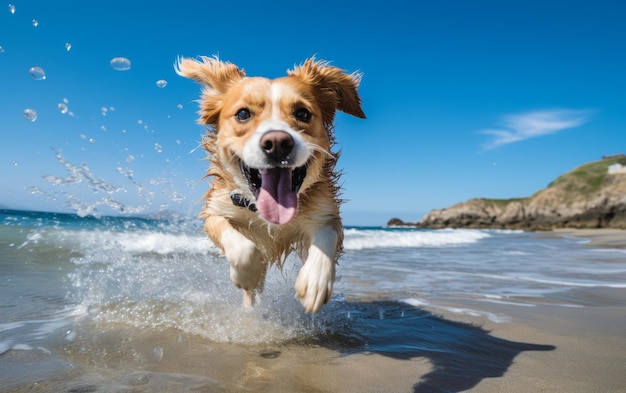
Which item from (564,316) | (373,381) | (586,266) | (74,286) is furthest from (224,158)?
(586,266)

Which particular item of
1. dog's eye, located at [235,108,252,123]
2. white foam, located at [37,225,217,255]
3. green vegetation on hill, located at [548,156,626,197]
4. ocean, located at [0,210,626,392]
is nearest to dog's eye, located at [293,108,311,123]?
dog's eye, located at [235,108,252,123]

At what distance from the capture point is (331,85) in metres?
3.70

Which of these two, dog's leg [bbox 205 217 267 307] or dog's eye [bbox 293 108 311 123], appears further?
dog's eye [bbox 293 108 311 123]

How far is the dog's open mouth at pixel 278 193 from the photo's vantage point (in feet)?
9.48

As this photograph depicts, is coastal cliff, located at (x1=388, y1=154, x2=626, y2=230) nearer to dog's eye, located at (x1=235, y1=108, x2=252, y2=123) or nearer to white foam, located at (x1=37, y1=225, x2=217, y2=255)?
white foam, located at (x1=37, y1=225, x2=217, y2=255)

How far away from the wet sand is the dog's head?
2.95 feet

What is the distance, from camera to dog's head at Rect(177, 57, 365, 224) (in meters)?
2.86

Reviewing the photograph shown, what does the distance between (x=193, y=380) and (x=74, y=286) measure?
3.16 metres

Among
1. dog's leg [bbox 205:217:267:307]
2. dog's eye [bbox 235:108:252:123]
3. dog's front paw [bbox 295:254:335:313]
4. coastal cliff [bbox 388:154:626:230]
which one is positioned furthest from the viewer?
coastal cliff [bbox 388:154:626:230]

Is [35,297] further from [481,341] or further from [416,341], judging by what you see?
[481,341]

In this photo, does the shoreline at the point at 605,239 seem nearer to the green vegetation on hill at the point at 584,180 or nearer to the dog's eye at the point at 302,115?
the dog's eye at the point at 302,115

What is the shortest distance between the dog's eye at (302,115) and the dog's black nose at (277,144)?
1.46ft

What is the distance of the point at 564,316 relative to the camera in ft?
13.2

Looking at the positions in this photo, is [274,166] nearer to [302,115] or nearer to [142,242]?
[302,115]
